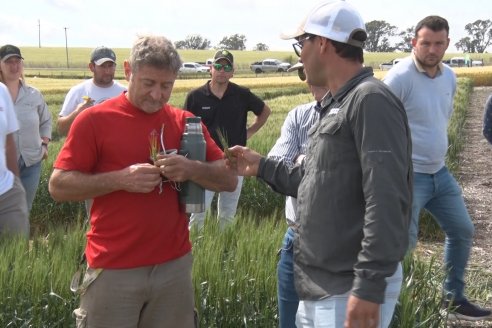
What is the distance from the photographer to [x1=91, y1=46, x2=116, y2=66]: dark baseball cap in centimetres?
582

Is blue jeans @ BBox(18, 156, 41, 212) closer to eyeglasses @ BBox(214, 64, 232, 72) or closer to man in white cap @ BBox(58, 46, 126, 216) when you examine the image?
man in white cap @ BBox(58, 46, 126, 216)

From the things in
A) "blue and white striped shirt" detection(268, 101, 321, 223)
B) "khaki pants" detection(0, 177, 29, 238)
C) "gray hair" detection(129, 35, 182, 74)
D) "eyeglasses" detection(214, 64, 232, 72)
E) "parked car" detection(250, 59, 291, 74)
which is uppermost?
"gray hair" detection(129, 35, 182, 74)

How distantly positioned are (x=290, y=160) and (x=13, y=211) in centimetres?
188

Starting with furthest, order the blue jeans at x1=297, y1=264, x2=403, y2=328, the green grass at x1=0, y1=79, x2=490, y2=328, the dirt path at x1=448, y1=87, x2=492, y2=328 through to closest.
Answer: the dirt path at x1=448, y1=87, x2=492, y2=328
the green grass at x1=0, y1=79, x2=490, y2=328
the blue jeans at x1=297, y1=264, x2=403, y2=328

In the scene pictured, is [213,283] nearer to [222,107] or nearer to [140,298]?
[140,298]

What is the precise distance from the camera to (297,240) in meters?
2.45

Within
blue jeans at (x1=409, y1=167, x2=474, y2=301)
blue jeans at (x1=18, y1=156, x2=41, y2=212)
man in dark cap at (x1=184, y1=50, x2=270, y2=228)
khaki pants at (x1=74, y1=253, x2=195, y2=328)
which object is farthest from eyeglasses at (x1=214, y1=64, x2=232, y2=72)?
khaki pants at (x1=74, y1=253, x2=195, y2=328)

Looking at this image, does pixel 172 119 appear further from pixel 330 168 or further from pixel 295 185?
pixel 330 168

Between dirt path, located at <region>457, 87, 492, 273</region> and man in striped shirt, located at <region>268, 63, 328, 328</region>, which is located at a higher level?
man in striped shirt, located at <region>268, 63, 328, 328</region>

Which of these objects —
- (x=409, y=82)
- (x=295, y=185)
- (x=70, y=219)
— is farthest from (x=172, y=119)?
(x=70, y=219)

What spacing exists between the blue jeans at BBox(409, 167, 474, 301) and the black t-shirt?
6.43ft

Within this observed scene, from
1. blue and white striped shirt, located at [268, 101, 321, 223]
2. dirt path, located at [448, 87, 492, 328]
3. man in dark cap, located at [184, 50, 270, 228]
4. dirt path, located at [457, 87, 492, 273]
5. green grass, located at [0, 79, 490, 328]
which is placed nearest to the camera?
blue and white striped shirt, located at [268, 101, 321, 223]

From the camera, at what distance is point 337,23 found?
2.29 meters

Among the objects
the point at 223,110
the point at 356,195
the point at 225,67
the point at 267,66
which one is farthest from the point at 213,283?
the point at 267,66
